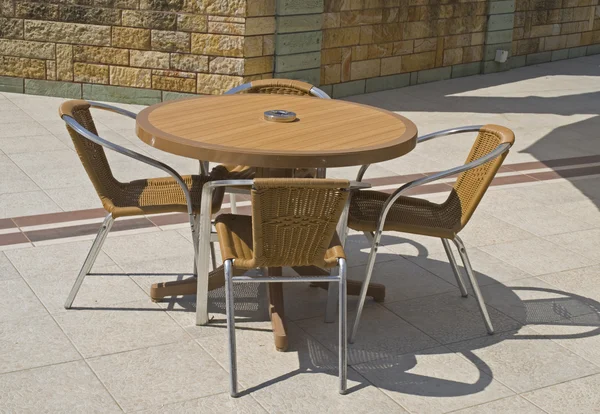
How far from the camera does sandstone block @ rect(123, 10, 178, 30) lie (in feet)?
27.3

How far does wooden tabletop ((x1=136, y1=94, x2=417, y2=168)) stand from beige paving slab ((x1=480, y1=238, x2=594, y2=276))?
1145 mm

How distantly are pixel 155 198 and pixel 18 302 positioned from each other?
783mm

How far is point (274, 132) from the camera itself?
425cm

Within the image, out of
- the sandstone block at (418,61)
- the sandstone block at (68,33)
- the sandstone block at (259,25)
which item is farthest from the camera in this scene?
the sandstone block at (418,61)

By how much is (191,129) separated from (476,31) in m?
7.02

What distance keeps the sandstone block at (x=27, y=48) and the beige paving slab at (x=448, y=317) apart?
524cm

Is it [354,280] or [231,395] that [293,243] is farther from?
[354,280]

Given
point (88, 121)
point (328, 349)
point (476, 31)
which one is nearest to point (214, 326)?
point (328, 349)

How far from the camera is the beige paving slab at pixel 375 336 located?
4.11 m

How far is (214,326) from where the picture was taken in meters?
4.27

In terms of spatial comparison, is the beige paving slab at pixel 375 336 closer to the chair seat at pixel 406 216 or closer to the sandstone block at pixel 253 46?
the chair seat at pixel 406 216

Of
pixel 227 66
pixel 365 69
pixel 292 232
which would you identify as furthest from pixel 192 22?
pixel 292 232

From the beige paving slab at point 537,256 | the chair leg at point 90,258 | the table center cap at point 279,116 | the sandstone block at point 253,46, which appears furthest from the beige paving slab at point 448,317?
the sandstone block at point 253,46

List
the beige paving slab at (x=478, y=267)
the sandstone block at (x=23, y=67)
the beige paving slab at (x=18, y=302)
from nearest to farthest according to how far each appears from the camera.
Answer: the beige paving slab at (x=18, y=302) → the beige paving slab at (x=478, y=267) → the sandstone block at (x=23, y=67)
